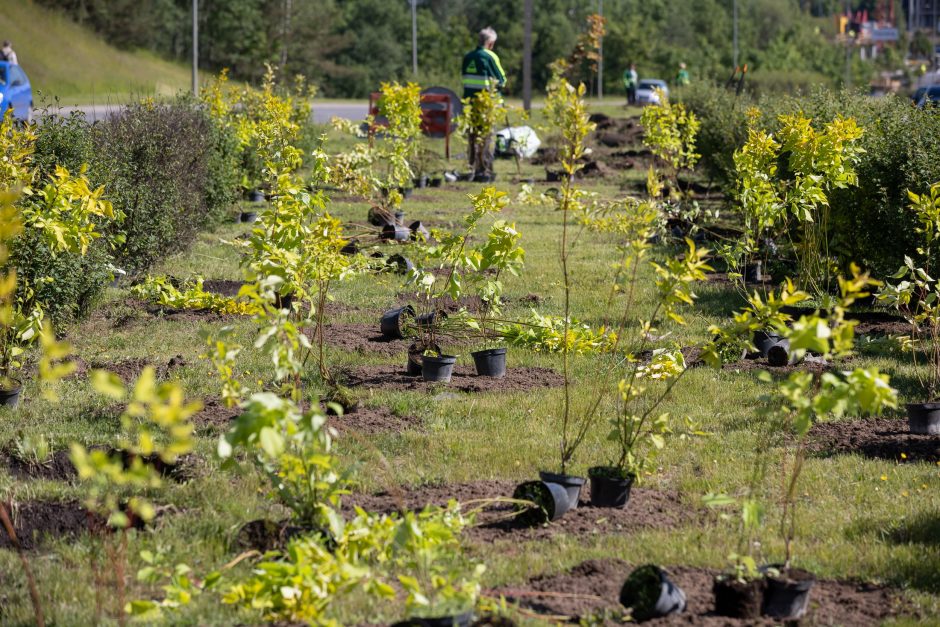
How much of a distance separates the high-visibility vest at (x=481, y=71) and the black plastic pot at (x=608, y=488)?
1272 centimetres

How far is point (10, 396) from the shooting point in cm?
560

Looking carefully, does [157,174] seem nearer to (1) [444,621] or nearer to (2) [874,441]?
(2) [874,441]

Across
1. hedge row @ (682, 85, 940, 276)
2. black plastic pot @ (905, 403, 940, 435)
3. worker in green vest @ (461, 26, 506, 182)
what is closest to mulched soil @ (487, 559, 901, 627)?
black plastic pot @ (905, 403, 940, 435)

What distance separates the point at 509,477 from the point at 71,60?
127 feet

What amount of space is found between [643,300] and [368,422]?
12.2ft

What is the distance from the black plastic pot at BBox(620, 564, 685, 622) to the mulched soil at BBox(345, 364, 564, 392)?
275 cm

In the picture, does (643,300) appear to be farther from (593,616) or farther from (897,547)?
(593,616)

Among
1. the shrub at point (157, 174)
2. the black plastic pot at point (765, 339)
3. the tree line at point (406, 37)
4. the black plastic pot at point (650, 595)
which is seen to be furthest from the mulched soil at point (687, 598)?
the tree line at point (406, 37)

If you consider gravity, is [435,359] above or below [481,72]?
below

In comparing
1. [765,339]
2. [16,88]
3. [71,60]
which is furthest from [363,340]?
[71,60]

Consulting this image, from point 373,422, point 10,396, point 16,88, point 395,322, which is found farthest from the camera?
point 16,88

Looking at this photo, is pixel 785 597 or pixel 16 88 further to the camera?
pixel 16 88

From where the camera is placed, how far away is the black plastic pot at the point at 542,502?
13.7 ft

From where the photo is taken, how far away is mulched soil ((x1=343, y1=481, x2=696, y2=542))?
Result: 4.14 meters
